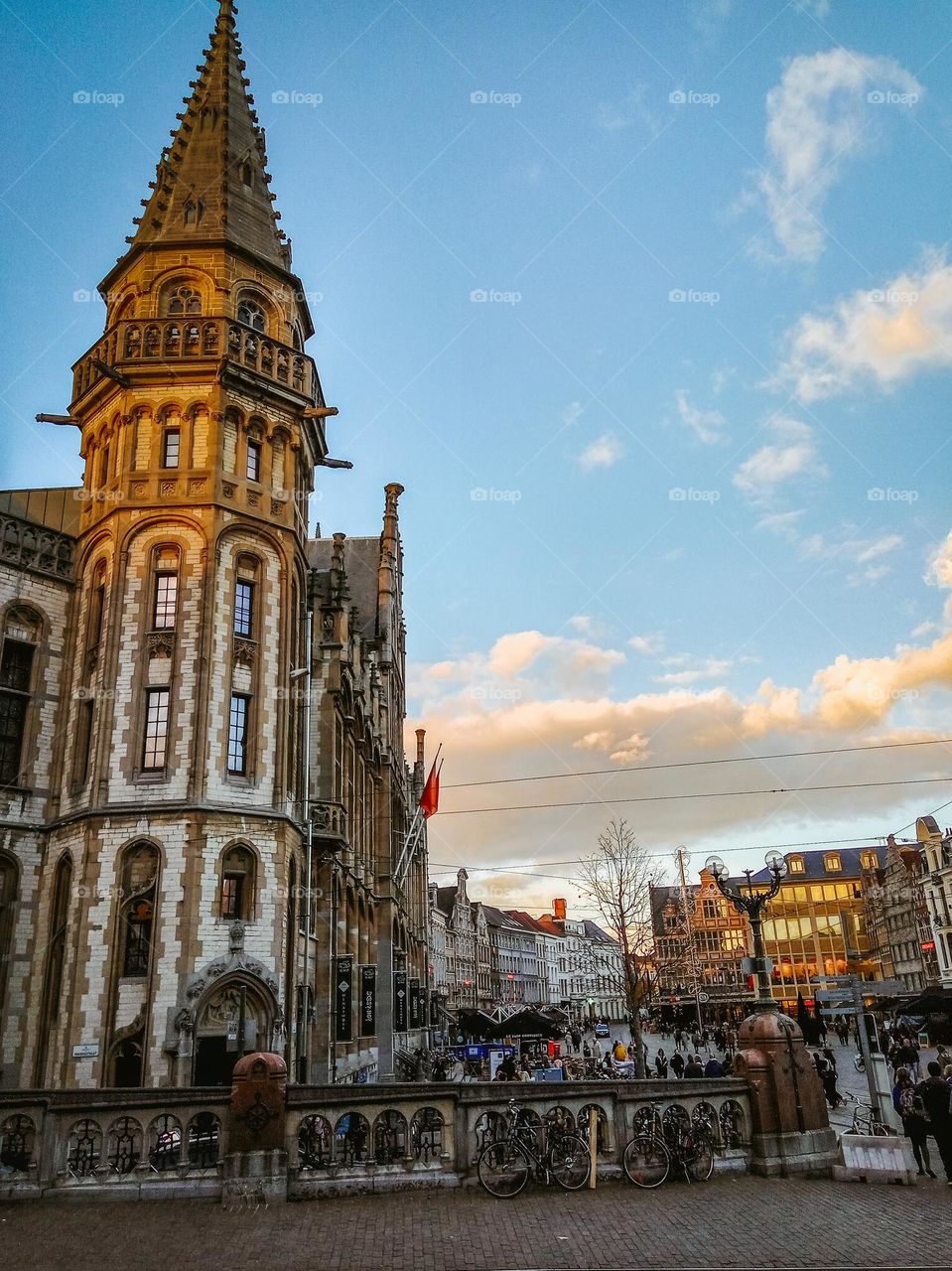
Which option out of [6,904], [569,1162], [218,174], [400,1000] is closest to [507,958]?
[400,1000]

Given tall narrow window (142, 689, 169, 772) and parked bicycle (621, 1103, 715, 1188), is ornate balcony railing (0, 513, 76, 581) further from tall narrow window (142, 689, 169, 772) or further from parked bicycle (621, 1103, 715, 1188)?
parked bicycle (621, 1103, 715, 1188)

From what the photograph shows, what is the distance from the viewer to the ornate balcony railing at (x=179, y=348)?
27.9 metres

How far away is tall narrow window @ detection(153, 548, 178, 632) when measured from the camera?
25.9m

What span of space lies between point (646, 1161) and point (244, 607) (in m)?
18.4

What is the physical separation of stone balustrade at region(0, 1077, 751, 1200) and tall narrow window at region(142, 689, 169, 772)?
12.0 metres

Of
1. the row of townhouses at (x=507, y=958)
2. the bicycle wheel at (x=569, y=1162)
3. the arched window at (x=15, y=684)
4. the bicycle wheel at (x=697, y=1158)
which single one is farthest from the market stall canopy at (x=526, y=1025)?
the row of townhouses at (x=507, y=958)

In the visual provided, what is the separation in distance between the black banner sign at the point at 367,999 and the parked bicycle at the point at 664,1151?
23.1 metres

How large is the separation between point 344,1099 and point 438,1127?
1.40m

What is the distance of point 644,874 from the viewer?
151ft

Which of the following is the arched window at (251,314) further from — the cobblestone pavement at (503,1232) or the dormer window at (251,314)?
the cobblestone pavement at (503,1232)

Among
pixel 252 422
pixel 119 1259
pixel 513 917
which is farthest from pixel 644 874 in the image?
pixel 513 917

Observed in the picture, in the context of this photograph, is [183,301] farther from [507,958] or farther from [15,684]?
[507,958]

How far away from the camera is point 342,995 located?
92.6 feet

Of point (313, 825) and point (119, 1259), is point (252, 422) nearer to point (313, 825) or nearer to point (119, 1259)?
point (313, 825)
